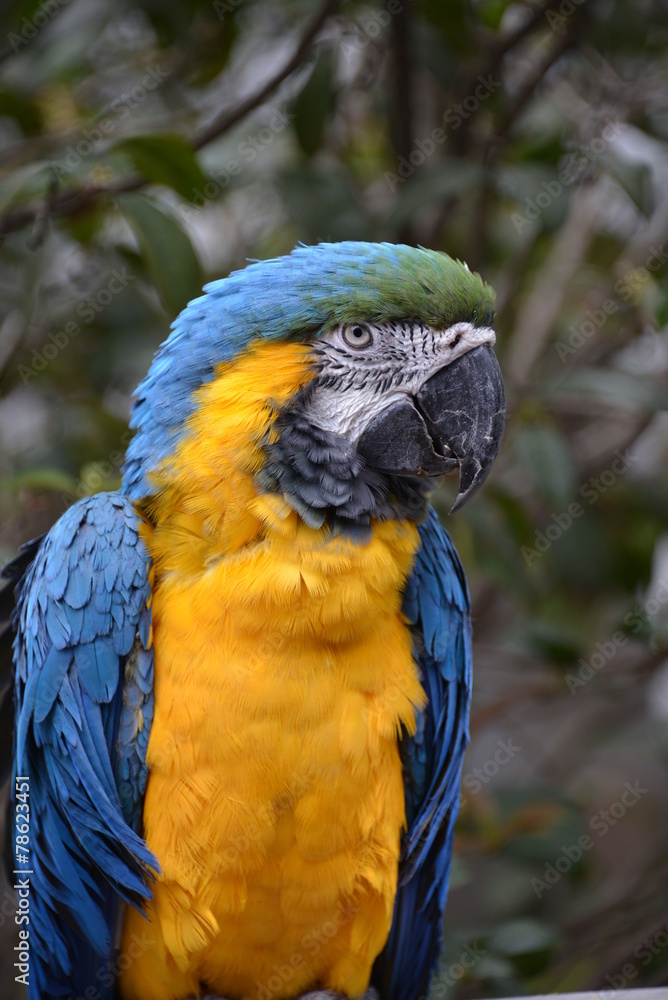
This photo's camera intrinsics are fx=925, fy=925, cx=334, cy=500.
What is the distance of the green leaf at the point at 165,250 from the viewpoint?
7.39 ft

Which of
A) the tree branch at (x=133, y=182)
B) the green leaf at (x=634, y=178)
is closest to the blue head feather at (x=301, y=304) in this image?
the tree branch at (x=133, y=182)

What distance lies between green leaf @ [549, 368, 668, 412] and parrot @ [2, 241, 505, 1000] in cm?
88

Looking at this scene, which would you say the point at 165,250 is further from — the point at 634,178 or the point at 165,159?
the point at 634,178

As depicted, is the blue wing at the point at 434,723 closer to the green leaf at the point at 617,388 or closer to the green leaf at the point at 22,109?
the green leaf at the point at 617,388

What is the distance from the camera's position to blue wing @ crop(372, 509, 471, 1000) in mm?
2051

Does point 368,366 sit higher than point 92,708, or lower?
higher

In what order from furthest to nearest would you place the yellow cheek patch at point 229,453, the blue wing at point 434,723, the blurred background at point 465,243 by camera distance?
1. the blurred background at point 465,243
2. the blue wing at point 434,723
3. the yellow cheek patch at point 229,453

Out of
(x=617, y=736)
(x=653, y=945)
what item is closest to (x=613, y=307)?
(x=617, y=736)

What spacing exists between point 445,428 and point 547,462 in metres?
0.93

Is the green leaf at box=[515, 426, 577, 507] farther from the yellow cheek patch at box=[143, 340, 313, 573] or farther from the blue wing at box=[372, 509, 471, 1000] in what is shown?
the yellow cheek patch at box=[143, 340, 313, 573]

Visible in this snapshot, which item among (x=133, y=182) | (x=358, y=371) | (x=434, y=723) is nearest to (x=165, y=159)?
(x=133, y=182)

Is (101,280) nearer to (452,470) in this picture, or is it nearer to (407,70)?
(407,70)

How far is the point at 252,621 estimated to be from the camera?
5.77 feet

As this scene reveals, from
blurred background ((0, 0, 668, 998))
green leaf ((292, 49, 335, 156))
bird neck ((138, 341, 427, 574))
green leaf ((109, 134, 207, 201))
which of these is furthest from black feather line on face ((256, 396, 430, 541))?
green leaf ((292, 49, 335, 156))
